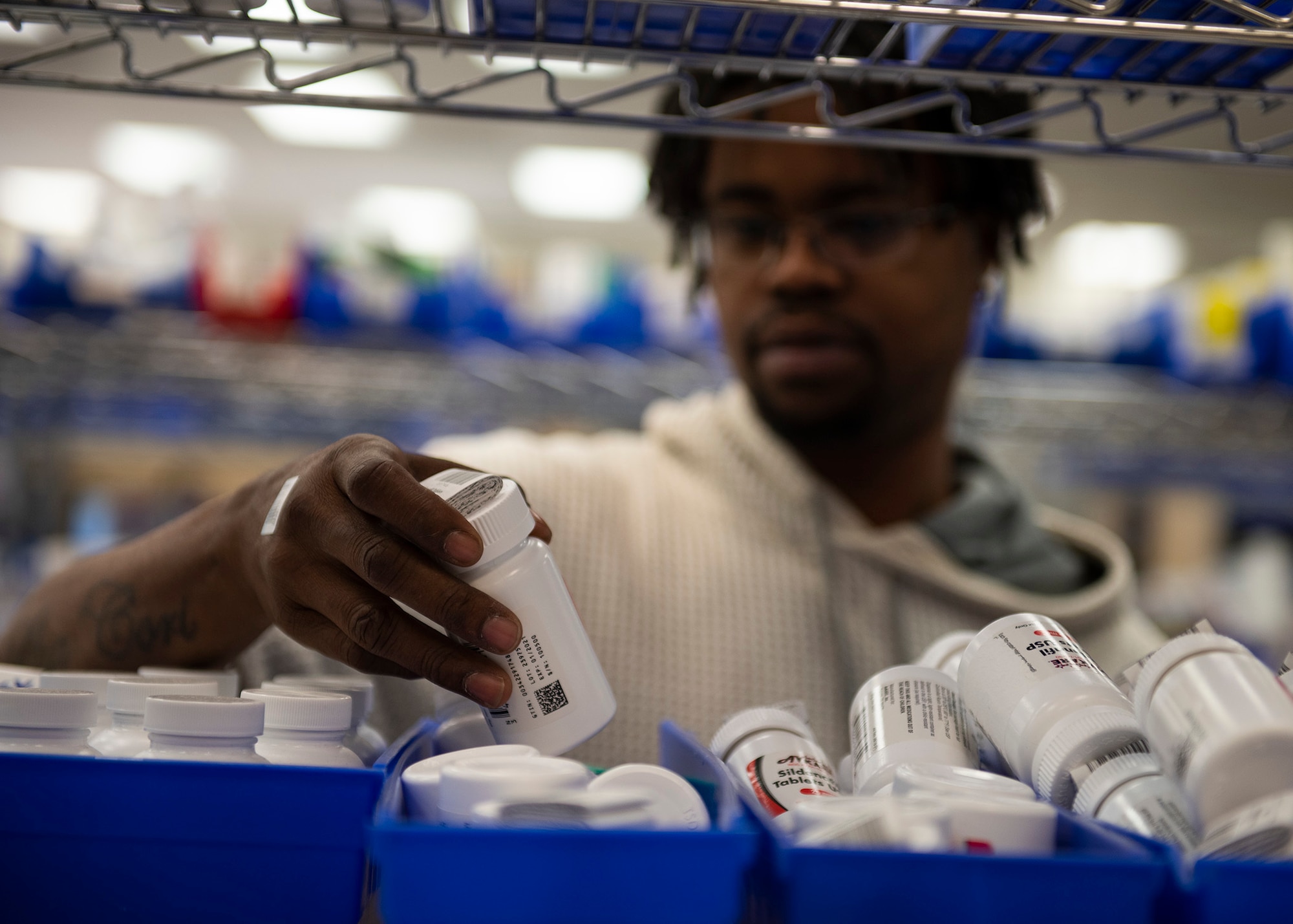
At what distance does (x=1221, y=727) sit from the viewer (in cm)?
35

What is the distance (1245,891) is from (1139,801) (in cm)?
6

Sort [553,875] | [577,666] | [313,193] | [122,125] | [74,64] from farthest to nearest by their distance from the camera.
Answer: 1. [313,193]
2. [122,125]
3. [74,64]
4. [577,666]
5. [553,875]

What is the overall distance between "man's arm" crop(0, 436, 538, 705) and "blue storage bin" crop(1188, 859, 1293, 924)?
270mm

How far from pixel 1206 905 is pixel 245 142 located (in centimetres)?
367

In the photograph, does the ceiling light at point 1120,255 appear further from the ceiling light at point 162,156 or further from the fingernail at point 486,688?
the fingernail at point 486,688

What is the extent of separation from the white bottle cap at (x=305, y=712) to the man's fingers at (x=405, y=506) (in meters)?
0.08

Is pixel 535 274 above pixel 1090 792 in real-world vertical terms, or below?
below

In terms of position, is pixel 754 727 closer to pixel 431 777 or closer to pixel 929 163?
pixel 431 777

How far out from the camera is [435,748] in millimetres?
510

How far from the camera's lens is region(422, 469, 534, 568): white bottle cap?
0.45 meters

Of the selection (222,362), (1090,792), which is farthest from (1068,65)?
(222,362)

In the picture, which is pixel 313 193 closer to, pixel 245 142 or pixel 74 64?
pixel 245 142

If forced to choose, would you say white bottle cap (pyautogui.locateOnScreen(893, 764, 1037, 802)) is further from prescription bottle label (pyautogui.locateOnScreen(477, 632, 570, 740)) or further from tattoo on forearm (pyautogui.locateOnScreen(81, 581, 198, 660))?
tattoo on forearm (pyautogui.locateOnScreen(81, 581, 198, 660))

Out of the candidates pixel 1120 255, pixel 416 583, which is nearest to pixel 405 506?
pixel 416 583
